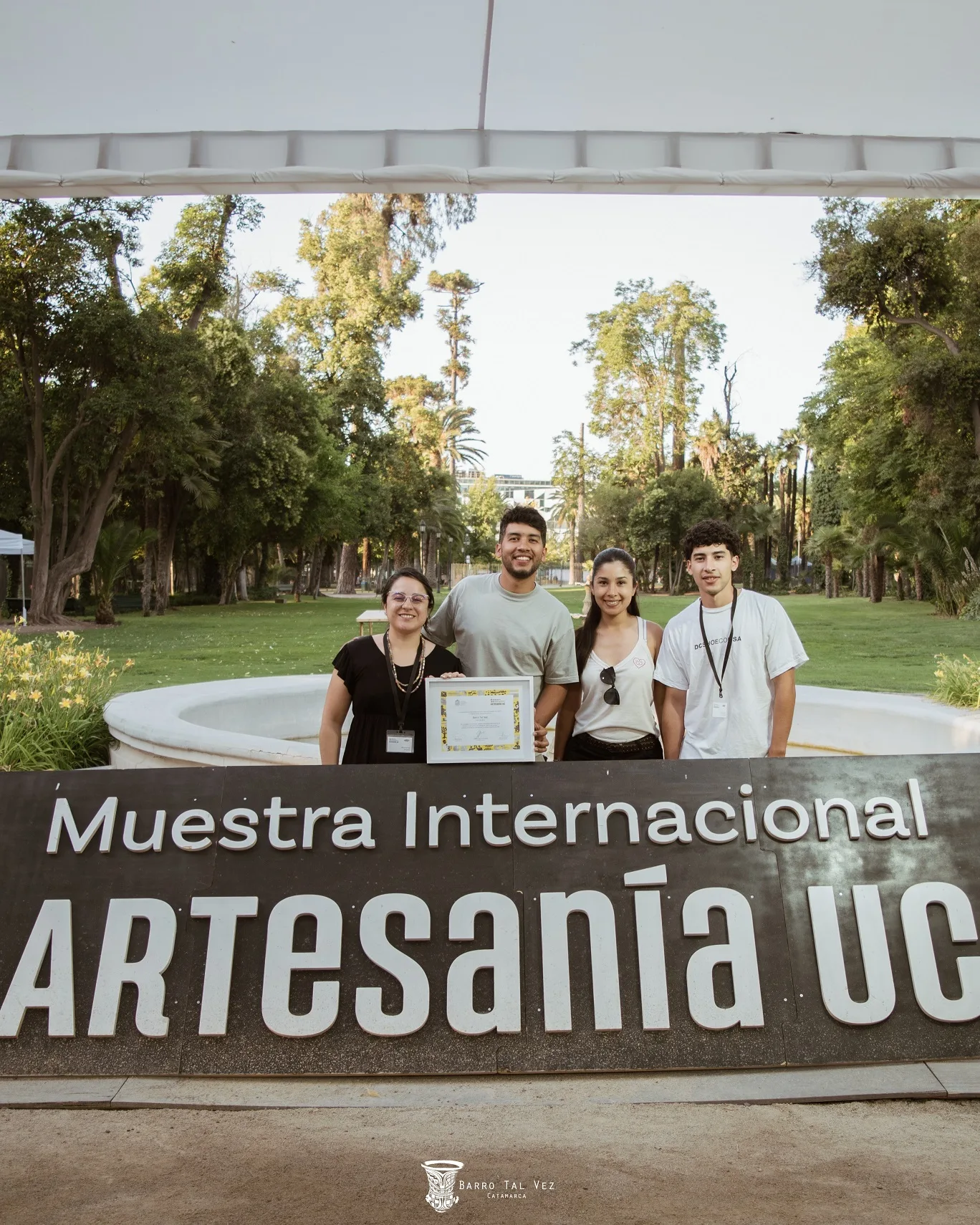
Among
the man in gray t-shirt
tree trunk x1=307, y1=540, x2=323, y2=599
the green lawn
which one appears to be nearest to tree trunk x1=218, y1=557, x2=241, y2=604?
the green lawn

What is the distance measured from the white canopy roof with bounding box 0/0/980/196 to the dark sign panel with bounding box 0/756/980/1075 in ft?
8.57

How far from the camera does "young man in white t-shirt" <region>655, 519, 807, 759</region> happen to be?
9.88ft

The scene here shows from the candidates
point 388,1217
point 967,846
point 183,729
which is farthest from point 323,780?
point 183,729

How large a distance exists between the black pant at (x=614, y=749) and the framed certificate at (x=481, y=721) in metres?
0.38

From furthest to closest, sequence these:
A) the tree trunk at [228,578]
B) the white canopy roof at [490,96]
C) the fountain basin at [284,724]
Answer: the tree trunk at [228,578], the fountain basin at [284,724], the white canopy roof at [490,96]

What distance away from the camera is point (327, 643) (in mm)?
17656

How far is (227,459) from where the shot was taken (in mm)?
24469

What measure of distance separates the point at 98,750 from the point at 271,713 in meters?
1.45

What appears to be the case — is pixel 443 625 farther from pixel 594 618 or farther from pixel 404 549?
pixel 404 549

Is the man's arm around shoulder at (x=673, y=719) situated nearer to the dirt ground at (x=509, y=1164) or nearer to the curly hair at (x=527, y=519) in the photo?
the curly hair at (x=527, y=519)

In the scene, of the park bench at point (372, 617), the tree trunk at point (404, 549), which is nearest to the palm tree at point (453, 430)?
the tree trunk at point (404, 549)

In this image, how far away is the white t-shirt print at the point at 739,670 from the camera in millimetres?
3010

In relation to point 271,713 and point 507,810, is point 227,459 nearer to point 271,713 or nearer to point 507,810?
point 271,713

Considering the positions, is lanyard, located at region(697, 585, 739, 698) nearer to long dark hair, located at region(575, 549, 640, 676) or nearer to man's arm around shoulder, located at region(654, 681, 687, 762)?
man's arm around shoulder, located at region(654, 681, 687, 762)
